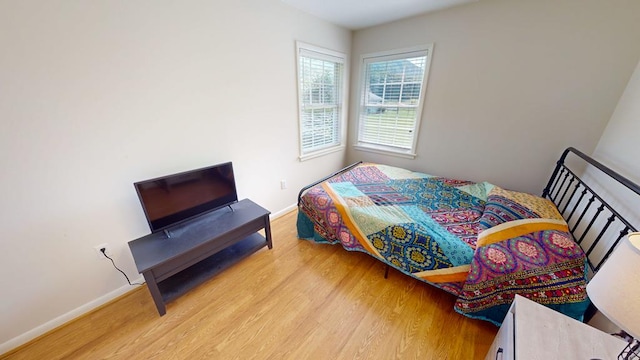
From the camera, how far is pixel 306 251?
2172mm

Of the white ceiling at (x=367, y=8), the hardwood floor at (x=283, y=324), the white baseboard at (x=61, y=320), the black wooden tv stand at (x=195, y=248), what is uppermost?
the white ceiling at (x=367, y=8)

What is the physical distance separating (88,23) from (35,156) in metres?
0.83

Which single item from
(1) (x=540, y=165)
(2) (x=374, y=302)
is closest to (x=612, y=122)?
(1) (x=540, y=165)

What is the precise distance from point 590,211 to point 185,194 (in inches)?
121

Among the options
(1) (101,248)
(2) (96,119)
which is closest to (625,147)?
(2) (96,119)

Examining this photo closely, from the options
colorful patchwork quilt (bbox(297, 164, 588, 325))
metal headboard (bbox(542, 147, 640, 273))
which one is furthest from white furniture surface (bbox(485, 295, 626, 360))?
metal headboard (bbox(542, 147, 640, 273))

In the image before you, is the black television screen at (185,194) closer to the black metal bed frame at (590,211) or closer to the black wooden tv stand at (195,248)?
the black wooden tv stand at (195,248)

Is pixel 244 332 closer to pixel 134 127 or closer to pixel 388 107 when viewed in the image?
pixel 134 127

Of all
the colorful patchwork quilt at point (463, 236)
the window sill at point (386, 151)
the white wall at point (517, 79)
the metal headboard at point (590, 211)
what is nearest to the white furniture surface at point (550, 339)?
the colorful patchwork quilt at point (463, 236)

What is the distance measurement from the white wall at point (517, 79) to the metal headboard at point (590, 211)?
18 cm

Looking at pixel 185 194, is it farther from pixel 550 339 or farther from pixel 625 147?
pixel 625 147

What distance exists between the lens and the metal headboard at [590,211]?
3.85 ft

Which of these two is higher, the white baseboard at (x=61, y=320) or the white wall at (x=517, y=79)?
the white wall at (x=517, y=79)

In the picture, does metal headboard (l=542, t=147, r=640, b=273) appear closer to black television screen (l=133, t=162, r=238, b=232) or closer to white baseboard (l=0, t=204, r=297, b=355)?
black television screen (l=133, t=162, r=238, b=232)
